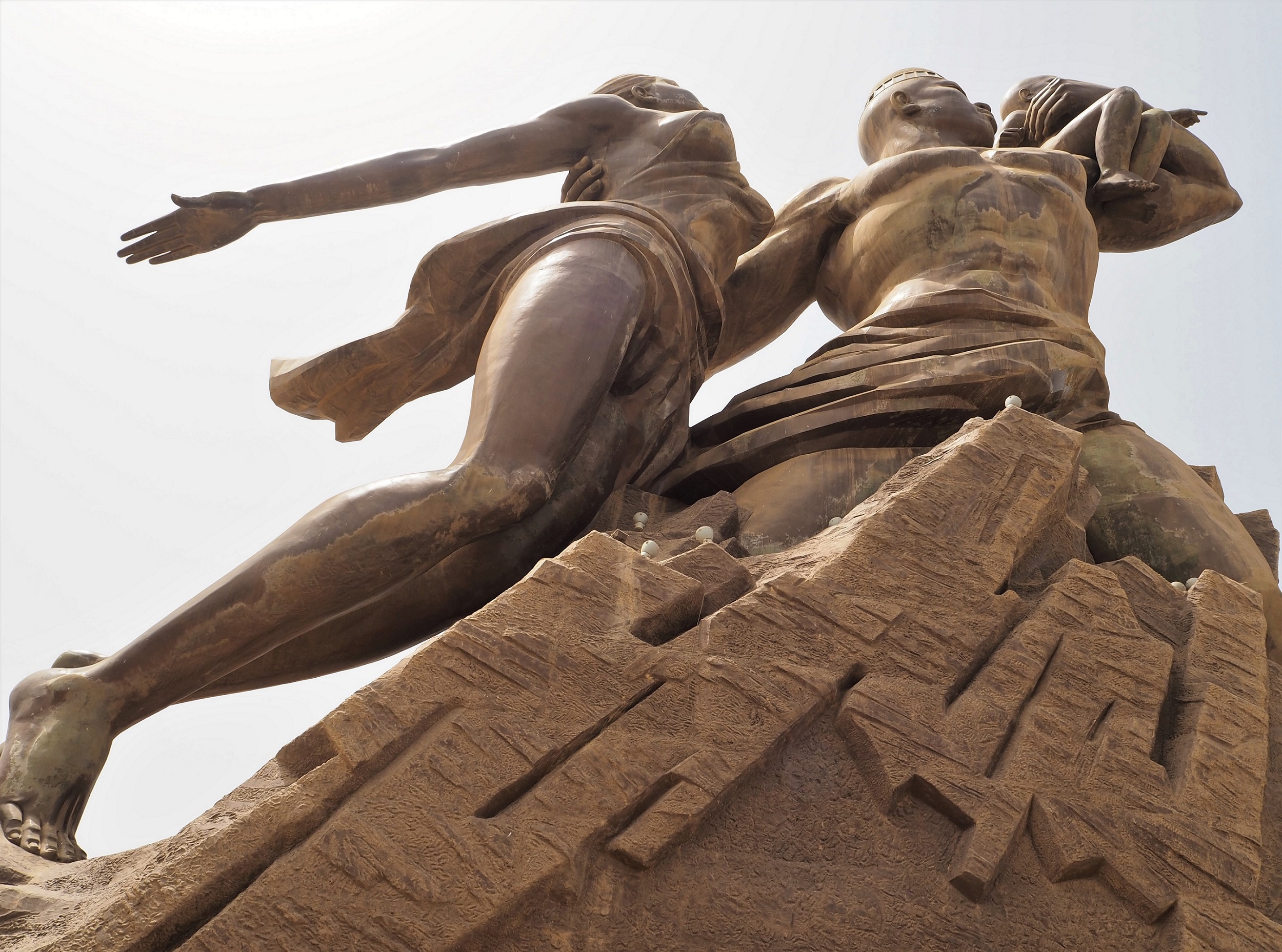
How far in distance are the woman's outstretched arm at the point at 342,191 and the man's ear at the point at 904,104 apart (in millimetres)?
1433

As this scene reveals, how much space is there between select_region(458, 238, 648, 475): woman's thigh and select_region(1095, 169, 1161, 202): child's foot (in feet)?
6.38

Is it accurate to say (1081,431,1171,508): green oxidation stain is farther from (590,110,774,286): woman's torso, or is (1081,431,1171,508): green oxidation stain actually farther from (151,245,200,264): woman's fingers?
(151,245,200,264): woman's fingers

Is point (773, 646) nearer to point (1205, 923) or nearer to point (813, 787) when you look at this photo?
point (813, 787)

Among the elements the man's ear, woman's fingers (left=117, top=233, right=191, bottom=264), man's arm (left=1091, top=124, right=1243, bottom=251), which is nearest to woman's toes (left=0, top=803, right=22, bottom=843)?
woman's fingers (left=117, top=233, right=191, bottom=264)

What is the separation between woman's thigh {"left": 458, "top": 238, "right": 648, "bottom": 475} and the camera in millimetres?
3145

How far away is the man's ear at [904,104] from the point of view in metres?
4.84

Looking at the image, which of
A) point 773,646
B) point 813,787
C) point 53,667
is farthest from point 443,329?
point 813,787

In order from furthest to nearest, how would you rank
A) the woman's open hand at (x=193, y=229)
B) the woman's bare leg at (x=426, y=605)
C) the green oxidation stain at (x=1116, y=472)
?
the woman's open hand at (x=193, y=229), the green oxidation stain at (x=1116, y=472), the woman's bare leg at (x=426, y=605)

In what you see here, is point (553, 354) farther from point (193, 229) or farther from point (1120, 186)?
point (1120, 186)

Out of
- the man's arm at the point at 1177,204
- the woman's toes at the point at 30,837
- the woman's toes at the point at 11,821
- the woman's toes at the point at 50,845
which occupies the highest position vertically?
the man's arm at the point at 1177,204

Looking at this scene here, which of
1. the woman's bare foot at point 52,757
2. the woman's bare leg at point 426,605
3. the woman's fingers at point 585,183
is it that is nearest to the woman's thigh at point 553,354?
the woman's bare leg at point 426,605

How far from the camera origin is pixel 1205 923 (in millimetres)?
2203

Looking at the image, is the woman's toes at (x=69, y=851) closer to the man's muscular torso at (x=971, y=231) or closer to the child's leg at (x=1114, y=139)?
the man's muscular torso at (x=971, y=231)

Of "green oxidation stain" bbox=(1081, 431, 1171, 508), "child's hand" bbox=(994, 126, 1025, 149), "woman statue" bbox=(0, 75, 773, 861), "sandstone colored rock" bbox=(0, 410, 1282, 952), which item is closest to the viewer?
"sandstone colored rock" bbox=(0, 410, 1282, 952)
